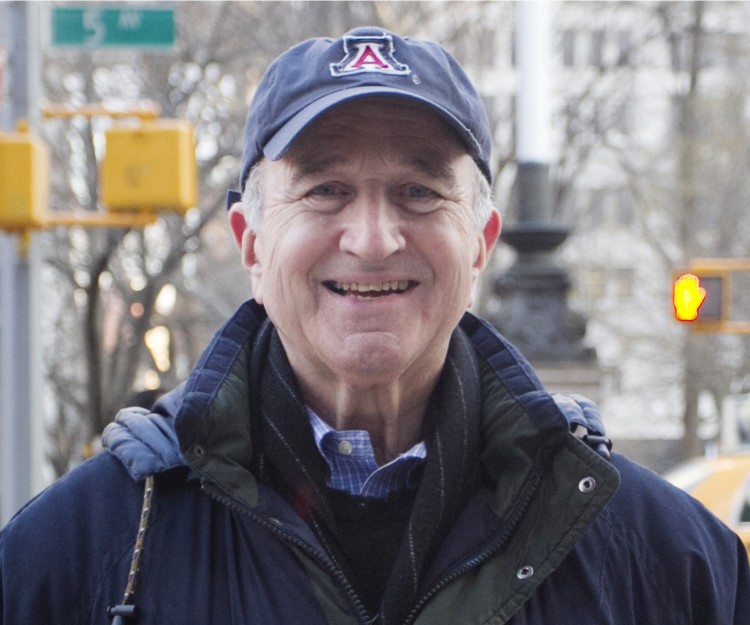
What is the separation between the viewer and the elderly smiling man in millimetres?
2311

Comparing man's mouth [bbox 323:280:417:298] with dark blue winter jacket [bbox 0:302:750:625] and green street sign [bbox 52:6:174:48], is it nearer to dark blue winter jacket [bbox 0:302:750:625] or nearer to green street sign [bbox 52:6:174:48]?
dark blue winter jacket [bbox 0:302:750:625]

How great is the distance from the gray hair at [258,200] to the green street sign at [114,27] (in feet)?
22.1

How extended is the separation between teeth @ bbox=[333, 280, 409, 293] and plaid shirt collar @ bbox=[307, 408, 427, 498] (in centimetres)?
26

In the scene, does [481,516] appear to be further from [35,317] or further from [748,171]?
[748,171]

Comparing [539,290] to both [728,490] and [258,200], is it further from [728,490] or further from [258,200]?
[258,200]

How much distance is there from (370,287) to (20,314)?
268 inches

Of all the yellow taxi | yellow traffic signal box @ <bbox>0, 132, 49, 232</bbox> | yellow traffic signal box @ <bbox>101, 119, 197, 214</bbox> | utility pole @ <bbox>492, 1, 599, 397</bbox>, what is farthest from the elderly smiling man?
the yellow taxi

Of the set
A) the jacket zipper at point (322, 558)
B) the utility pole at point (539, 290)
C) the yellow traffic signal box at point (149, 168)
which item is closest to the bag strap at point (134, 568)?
the jacket zipper at point (322, 558)

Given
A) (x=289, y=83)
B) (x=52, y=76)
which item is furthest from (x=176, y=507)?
(x=52, y=76)

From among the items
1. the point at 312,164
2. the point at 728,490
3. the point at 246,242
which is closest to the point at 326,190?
the point at 312,164

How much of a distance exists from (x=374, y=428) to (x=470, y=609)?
0.42 metres

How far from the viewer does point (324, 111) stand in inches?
93.1

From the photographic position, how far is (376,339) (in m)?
2.44

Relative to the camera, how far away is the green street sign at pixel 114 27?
9.14m
